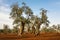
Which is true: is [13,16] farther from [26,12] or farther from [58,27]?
[58,27]

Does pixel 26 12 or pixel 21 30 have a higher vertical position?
pixel 26 12

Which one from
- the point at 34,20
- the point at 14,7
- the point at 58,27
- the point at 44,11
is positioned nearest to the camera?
the point at 14,7

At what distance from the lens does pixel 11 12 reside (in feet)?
133

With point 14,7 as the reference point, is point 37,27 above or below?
below

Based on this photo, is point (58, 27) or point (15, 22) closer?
point (15, 22)

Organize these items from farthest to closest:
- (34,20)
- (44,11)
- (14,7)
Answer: (34,20)
(44,11)
(14,7)

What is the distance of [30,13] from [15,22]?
4412mm

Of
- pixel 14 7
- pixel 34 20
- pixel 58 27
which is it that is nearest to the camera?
pixel 14 7

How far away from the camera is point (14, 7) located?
4025cm

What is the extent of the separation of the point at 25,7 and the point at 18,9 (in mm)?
1813

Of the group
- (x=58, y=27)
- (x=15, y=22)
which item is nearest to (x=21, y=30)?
(x=15, y=22)

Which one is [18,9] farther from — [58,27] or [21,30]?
[58,27]

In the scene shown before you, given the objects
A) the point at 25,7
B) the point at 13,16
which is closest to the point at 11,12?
the point at 13,16

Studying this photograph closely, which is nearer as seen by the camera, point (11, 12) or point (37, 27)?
point (11, 12)
